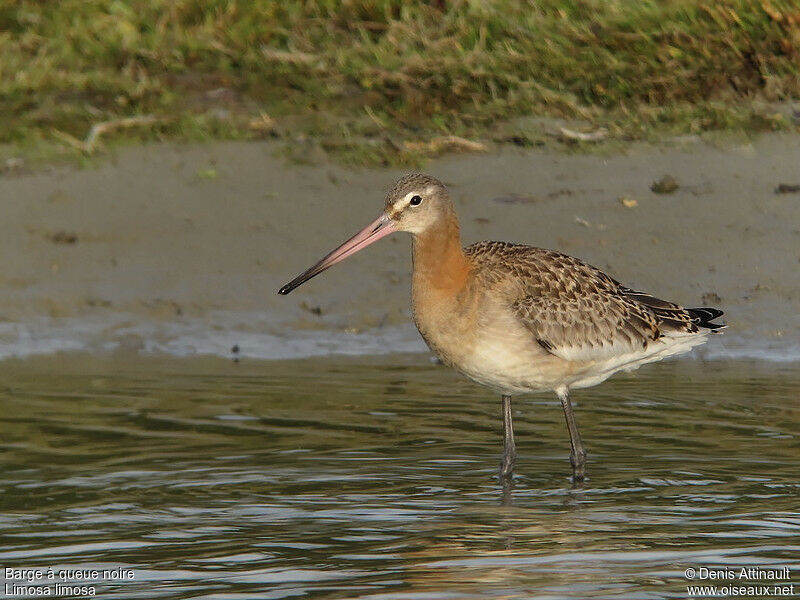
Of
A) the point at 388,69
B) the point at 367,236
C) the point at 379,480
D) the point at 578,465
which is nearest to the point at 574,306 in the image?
the point at 578,465

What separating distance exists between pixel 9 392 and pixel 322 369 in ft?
5.94

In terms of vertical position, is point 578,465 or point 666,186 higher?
point 666,186

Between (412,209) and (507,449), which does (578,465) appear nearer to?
(507,449)

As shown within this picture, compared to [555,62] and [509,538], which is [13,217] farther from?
[509,538]

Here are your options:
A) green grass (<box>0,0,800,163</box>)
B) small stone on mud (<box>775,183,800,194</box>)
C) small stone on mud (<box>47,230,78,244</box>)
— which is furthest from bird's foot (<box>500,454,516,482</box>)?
small stone on mud (<box>47,230,78,244</box>)

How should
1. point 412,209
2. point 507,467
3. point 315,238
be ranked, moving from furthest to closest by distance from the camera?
point 315,238 < point 412,209 < point 507,467

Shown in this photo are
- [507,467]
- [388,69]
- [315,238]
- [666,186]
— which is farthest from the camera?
[388,69]

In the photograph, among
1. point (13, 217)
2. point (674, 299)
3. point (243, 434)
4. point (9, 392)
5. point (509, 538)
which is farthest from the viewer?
point (13, 217)

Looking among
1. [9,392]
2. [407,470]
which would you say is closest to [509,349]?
[407,470]

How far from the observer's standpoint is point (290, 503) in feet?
Answer: 22.7

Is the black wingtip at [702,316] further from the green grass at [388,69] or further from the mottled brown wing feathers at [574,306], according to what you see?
the green grass at [388,69]

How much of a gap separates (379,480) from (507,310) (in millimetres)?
1049

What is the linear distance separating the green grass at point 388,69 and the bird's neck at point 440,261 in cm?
410

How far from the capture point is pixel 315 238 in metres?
11.3
